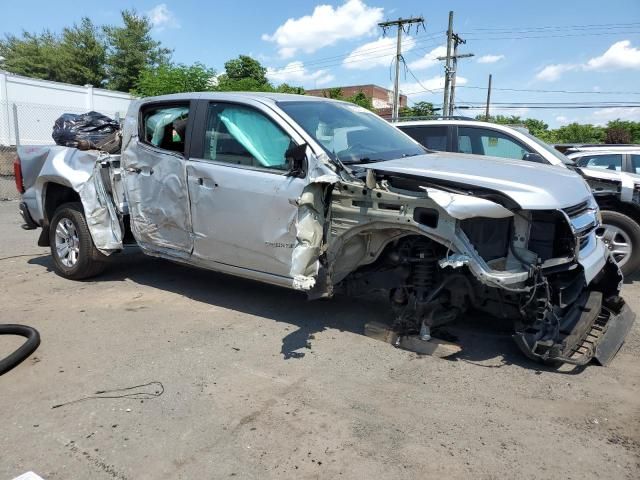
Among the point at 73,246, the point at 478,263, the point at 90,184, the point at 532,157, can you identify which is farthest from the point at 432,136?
the point at 73,246

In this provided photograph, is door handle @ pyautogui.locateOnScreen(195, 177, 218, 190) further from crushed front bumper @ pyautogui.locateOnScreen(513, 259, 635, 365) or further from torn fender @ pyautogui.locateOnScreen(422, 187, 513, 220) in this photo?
crushed front bumper @ pyautogui.locateOnScreen(513, 259, 635, 365)

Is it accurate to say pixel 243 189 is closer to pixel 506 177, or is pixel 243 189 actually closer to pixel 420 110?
pixel 506 177

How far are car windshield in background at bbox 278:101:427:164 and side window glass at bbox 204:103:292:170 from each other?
22 cm

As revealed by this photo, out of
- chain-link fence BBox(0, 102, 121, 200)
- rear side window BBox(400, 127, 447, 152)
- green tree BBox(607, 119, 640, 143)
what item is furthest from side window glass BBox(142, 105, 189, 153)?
green tree BBox(607, 119, 640, 143)

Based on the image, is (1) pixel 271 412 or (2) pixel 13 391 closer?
(1) pixel 271 412

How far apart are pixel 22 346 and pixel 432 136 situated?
18.6 feet

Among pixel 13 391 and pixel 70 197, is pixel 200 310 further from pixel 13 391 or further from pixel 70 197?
pixel 70 197

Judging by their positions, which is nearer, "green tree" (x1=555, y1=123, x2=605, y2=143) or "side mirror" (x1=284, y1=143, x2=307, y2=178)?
"side mirror" (x1=284, y1=143, x2=307, y2=178)

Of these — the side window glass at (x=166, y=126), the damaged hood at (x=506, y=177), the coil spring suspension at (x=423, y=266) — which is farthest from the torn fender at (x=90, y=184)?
the coil spring suspension at (x=423, y=266)

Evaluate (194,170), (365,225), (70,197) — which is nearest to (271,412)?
(365,225)

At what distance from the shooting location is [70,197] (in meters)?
6.03

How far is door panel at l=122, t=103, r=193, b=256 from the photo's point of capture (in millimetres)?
4941

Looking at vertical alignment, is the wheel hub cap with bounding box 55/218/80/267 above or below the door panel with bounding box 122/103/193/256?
below

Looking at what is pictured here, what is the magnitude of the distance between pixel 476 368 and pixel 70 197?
15.7ft
